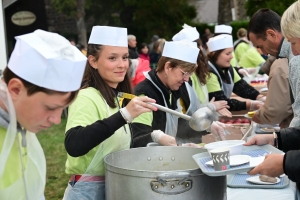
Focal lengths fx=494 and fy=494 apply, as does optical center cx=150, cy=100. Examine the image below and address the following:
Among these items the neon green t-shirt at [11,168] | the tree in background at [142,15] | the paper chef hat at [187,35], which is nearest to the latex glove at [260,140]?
the neon green t-shirt at [11,168]

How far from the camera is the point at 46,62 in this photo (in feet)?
4.04

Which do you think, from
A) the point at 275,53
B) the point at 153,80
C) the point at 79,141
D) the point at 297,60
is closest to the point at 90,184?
the point at 79,141

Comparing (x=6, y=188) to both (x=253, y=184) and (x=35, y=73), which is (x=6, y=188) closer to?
(x=35, y=73)

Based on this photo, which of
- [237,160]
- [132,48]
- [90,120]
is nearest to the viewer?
[237,160]

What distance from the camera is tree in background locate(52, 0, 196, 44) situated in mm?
18062

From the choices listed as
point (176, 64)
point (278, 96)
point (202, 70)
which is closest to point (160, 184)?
point (176, 64)

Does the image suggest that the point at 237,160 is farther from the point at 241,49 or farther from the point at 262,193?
the point at 241,49

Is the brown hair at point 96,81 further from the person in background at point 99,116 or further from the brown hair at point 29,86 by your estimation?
the brown hair at point 29,86

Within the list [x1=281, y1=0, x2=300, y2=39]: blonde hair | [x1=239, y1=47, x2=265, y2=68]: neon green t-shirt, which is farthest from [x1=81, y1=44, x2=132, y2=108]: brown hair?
[x1=239, y1=47, x2=265, y2=68]: neon green t-shirt

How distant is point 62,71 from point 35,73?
0.23 ft

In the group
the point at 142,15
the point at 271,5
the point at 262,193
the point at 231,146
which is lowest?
the point at 142,15

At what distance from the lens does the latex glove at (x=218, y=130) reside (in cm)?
261

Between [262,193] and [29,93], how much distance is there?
1183 mm

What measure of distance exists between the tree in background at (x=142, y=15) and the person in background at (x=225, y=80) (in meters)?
13.7
